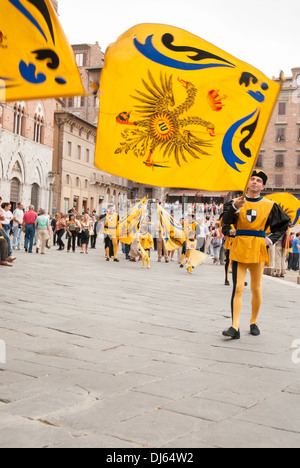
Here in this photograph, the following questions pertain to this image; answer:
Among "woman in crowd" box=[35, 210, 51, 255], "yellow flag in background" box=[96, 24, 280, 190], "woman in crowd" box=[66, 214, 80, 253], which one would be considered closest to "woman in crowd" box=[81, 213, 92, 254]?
"woman in crowd" box=[66, 214, 80, 253]

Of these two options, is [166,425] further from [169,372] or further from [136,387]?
[169,372]

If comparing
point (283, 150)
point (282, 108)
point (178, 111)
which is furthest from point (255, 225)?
point (282, 108)

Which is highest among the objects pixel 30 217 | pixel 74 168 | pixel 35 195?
pixel 74 168

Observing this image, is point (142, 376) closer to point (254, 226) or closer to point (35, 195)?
point (254, 226)

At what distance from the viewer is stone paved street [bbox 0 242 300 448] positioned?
8.63 feet

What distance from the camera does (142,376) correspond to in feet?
11.9

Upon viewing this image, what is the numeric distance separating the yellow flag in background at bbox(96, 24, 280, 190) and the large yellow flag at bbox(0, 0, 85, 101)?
1.00ft

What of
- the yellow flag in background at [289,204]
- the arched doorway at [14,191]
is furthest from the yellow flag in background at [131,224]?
the arched doorway at [14,191]

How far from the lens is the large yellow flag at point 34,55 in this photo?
10.2 ft

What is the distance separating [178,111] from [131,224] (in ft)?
40.3

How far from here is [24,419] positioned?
9.13ft

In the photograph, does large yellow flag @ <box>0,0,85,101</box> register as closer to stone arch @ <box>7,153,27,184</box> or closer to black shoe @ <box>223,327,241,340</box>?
black shoe @ <box>223,327,241,340</box>

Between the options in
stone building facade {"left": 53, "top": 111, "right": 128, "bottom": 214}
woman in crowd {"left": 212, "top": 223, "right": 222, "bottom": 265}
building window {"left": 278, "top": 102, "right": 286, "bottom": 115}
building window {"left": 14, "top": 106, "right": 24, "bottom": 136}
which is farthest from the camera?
building window {"left": 278, "top": 102, "right": 286, "bottom": 115}

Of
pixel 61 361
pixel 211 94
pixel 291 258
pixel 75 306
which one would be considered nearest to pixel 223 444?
pixel 61 361
